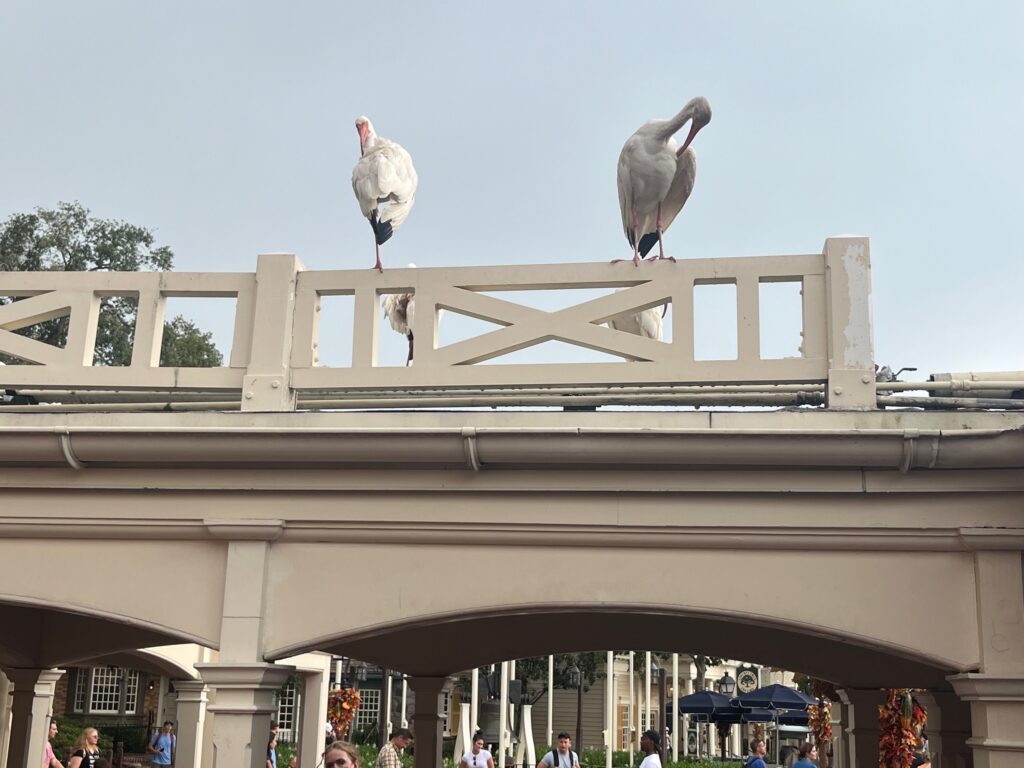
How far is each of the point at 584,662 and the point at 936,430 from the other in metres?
40.7

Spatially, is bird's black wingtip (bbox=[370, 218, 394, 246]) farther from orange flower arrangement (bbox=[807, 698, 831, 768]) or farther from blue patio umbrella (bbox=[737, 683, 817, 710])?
blue patio umbrella (bbox=[737, 683, 817, 710])

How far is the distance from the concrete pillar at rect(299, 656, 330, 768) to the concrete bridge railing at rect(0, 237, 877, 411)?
1147 centimetres

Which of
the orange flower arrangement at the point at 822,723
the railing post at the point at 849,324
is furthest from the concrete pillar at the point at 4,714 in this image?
the orange flower arrangement at the point at 822,723

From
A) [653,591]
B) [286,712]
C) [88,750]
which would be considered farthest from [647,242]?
[286,712]

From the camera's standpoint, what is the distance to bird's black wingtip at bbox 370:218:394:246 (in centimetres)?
877

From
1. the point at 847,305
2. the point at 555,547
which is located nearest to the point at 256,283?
the point at 555,547

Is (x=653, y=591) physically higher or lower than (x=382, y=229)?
lower

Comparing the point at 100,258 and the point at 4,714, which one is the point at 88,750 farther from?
the point at 100,258

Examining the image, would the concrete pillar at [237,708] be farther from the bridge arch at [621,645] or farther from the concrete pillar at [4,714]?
the concrete pillar at [4,714]

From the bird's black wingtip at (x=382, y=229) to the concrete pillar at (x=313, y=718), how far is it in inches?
404

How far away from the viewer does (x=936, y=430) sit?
17.9 feet

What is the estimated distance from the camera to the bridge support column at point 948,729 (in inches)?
317

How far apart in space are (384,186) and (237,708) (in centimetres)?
433

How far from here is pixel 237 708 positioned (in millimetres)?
5938
